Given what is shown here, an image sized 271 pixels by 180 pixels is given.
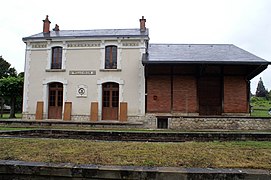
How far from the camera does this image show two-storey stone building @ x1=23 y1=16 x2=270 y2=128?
1495 cm

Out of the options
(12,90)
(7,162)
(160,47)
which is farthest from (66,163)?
(12,90)

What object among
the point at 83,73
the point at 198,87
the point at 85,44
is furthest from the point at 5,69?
the point at 198,87

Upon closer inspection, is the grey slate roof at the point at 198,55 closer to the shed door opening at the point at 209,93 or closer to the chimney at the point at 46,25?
the shed door opening at the point at 209,93

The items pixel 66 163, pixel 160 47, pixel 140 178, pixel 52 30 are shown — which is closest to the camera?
pixel 140 178

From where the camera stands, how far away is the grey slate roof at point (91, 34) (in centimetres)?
1625

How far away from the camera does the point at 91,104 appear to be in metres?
15.9

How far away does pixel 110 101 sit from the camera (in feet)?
52.9

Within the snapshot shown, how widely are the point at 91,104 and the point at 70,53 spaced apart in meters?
3.55

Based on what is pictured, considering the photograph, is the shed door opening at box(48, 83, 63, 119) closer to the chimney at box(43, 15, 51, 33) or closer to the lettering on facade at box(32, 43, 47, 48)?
the lettering on facade at box(32, 43, 47, 48)

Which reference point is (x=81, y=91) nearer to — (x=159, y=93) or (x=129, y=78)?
(x=129, y=78)

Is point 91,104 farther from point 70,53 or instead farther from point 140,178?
point 140,178

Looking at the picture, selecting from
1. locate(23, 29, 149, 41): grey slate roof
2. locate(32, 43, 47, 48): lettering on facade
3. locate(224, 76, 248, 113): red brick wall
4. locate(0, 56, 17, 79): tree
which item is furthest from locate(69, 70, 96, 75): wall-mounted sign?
locate(0, 56, 17, 79): tree

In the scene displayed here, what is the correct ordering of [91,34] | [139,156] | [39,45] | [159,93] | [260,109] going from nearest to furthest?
1. [139,156]
2. [159,93]
3. [39,45]
4. [91,34]
5. [260,109]

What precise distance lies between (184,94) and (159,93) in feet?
4.74
